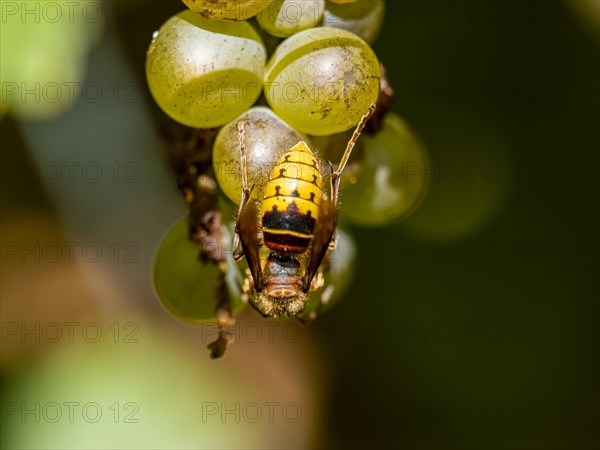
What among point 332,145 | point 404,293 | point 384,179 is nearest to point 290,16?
point 332,145

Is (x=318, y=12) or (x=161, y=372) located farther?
(x=161, y=372)

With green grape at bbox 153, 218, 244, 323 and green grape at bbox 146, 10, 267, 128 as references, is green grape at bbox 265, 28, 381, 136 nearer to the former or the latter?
green grape at bbox 146, 10, 267, 128

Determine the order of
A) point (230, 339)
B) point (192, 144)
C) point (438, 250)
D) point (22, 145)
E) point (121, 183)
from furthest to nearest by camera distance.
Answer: point (438, 250)
point (121, 183)
point (22, 145)
point (230, 339)
point (192, 144)

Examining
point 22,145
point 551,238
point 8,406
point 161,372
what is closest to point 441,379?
A: point 551,238

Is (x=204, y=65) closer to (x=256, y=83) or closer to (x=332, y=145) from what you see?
(x=256, y=83)

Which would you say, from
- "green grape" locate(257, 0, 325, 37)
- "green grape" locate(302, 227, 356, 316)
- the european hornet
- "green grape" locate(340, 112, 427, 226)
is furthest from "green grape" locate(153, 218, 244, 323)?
"green grape" locate(257, 0, 325, 37)

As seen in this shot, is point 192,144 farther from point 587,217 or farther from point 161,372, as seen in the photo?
point 587,217

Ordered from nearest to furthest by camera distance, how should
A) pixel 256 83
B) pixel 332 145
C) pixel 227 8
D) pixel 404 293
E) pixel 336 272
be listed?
pixel 227 8 → pixel 256 83 → pixel 332 145 → pixel 336 272 → pixel 404 293

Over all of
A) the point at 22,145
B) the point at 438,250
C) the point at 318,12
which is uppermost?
the point at 318,12
